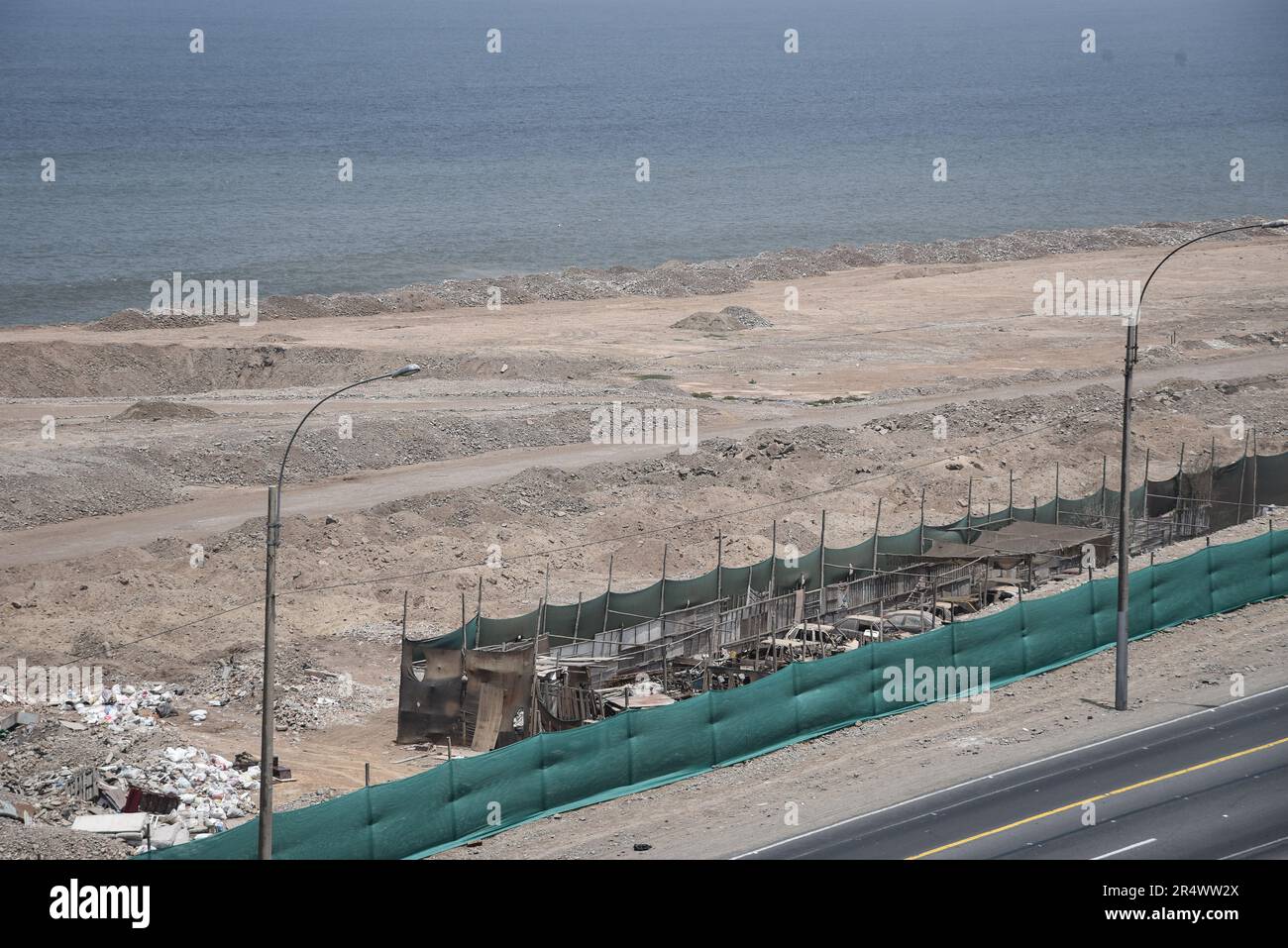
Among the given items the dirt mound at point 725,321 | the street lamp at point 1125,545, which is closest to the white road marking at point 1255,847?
the street lamp at point 1125,545

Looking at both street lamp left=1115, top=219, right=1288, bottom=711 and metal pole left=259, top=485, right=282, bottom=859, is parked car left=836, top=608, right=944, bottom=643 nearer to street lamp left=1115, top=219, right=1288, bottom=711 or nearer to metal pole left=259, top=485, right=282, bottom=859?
street lamp left=1115, top=219, right=1288, bottom=711

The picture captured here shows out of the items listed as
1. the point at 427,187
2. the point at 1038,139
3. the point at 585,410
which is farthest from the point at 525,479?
the point at 1038,139

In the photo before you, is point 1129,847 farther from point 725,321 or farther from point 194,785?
point 725,321

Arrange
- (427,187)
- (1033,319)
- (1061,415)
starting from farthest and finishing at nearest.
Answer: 1. (427,187)
2. (1033,319)
3. (1061,415)

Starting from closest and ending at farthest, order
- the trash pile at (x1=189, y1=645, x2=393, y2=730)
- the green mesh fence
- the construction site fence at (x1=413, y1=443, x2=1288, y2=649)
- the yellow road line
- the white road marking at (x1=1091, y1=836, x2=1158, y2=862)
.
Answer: the white road marking at (x1=1091, y1=836, x2=1158, y2=862) → the yellow road line → the trash pile at (x1=189, y1=645, x2=393, y2=730) → the green mesh fence → the construction site fence at (x1=413, y1=443, x2=1288, y2=649)

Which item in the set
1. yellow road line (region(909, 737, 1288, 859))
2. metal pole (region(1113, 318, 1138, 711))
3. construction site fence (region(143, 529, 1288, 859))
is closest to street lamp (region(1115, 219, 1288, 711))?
metal pole (region(1113, 318, 1138, 711))

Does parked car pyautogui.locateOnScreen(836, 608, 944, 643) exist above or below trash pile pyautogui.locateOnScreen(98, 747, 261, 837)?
above
